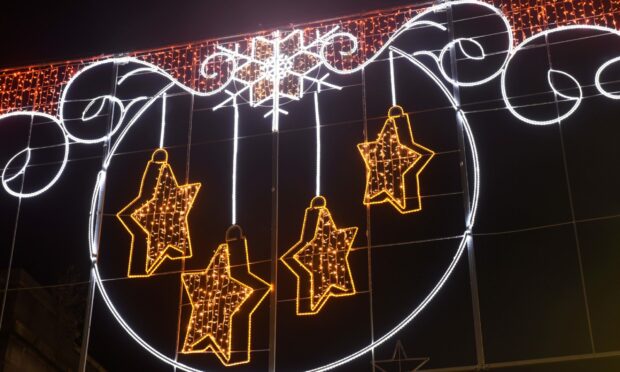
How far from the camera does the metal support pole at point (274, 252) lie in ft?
22.6

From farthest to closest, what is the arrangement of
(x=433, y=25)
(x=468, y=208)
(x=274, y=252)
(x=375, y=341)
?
1. (x=433, y=25)
2. (x=274, y=252)
3. (x=375, y=341)
4. (x=468, y=208)

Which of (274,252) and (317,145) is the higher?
(317,145)

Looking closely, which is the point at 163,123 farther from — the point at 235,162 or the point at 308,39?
the point at 308,39

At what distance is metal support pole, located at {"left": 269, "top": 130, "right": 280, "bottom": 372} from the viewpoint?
6.88 metres

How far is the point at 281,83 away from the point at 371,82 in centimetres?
78

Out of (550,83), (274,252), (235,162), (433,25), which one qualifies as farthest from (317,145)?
(550,83)

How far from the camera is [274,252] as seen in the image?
280 inches

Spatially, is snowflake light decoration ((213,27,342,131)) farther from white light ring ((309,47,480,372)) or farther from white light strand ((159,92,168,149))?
white light ring ((309,47,480,372))

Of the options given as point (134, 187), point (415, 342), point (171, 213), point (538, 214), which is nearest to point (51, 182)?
point (134, 187)

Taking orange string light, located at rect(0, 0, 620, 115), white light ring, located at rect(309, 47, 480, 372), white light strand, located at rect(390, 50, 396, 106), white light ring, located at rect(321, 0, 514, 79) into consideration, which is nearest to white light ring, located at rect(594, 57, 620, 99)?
orange string light, located at rect(0, 0, 620, 115)

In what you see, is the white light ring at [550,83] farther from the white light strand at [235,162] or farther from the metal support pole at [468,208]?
the white light strand at [235,162]

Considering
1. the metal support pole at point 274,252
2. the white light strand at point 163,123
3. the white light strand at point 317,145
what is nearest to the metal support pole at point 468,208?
the white light strand at point 317,145

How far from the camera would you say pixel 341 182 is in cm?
765

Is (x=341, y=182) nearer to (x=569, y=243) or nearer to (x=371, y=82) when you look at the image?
(x=371, y=82)
